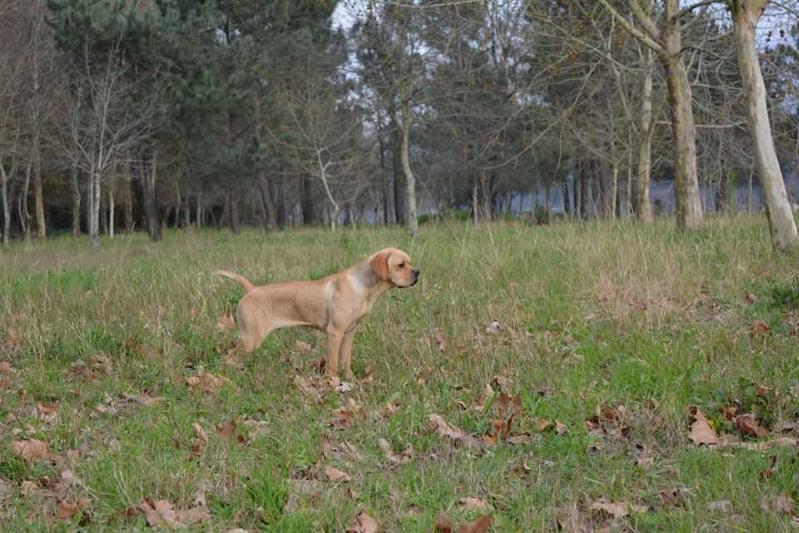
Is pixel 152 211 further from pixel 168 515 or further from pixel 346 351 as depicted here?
pixel 168 515

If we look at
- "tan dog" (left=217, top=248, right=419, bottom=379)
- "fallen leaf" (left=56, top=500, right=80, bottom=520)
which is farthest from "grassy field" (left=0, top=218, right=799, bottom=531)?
"tan dog" (left=217, top=248, right=419, bottom=379)

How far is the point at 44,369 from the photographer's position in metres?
6.07

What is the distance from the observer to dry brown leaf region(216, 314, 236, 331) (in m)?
7.14

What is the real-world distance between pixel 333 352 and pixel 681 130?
8.47 meters

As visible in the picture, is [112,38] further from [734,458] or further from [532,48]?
[734,458]

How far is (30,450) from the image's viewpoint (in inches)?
158

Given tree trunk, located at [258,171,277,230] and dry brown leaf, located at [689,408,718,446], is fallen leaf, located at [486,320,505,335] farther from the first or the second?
tree trunk, located at [258,171,277,230]

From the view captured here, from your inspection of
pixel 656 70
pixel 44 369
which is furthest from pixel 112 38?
pixel 44 369

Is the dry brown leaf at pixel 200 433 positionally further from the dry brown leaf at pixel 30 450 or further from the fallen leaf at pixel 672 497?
the fallen leaf at pixel 672 497

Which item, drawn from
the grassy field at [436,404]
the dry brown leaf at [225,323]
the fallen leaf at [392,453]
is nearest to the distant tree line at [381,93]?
the grassy field at [436,404]

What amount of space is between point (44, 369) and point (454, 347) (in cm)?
339

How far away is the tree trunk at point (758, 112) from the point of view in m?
9.03

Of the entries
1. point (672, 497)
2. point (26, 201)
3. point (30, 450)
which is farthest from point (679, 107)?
point (26, 201)

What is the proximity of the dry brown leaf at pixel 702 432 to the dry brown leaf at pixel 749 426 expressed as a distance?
0.16 metres
